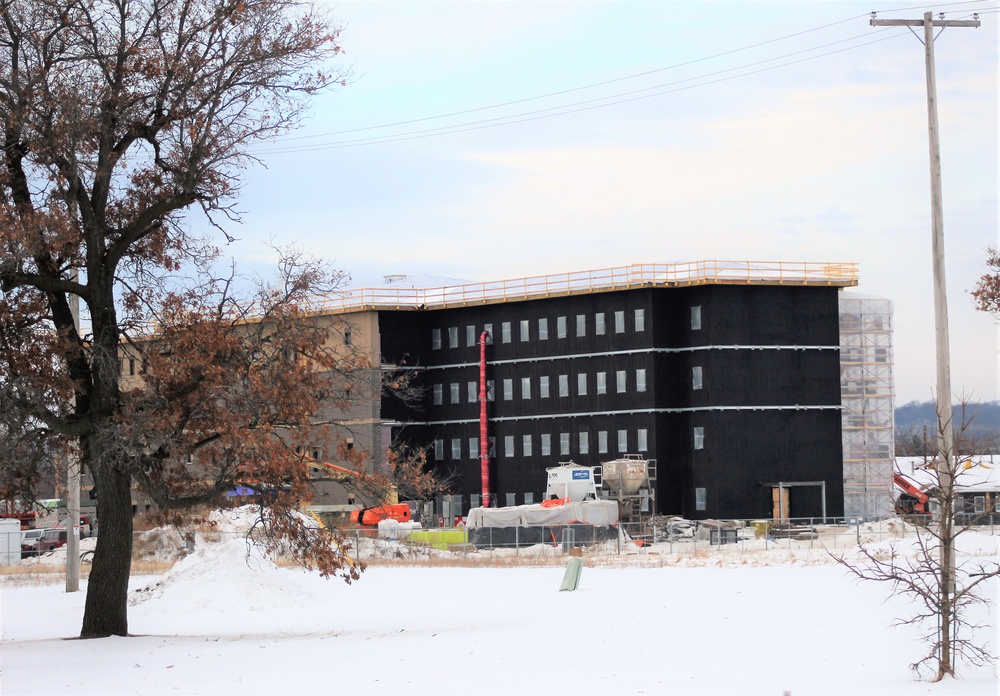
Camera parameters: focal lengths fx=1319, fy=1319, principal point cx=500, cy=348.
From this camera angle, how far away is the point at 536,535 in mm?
60281

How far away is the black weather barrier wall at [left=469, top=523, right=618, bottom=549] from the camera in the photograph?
57344 millimetres

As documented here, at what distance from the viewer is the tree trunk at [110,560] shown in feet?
81.1

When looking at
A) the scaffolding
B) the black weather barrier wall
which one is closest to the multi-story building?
the scaffolding

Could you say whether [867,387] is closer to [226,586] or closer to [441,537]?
[441,537]

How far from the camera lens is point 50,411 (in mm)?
23625

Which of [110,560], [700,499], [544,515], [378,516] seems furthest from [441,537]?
[110,560]

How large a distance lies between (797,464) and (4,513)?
2281 inches

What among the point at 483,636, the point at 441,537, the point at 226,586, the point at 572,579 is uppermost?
the point at 483,636

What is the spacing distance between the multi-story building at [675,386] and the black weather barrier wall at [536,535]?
18.6 meters

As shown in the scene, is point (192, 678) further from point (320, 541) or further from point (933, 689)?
point (933, 689)

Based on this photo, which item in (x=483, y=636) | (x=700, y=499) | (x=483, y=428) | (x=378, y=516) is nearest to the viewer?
(x=483, y=636)

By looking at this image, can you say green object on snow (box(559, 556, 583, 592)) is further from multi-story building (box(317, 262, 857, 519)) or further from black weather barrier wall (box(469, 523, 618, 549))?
multi-story building (box(317, 262, 857, 519))

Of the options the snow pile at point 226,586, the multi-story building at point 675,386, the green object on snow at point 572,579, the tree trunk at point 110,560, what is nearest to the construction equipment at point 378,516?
the multi-story building at point 675,386

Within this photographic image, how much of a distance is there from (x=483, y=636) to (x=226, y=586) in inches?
606
